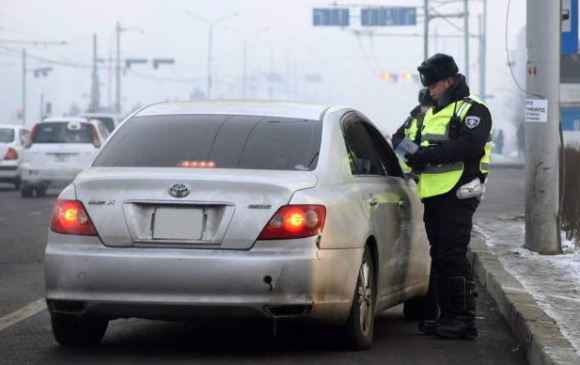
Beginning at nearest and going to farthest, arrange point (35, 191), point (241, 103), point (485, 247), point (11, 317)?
point (241, 103)
point (11, 317)
point (485, 247)
point (35, 191)

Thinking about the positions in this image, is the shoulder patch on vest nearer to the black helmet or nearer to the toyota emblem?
the black helmet

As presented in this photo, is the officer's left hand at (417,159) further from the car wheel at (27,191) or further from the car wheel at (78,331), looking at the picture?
the car wheel at (27,191)

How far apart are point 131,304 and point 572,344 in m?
2.35

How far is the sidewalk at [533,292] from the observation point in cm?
717

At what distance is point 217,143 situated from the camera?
750 centimetres

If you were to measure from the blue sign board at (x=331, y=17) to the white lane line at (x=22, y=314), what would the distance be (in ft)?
204

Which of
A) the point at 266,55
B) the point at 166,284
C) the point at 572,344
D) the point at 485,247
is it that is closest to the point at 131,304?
the point at 166,284

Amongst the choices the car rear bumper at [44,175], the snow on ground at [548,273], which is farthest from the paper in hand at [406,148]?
the car rear bumper at [44,175]

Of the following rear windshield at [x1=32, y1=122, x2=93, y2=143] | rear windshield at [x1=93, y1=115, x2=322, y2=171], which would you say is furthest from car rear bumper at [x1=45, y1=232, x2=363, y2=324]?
rear windshield at [x1=32, y1=122, x2=93, y2=143]

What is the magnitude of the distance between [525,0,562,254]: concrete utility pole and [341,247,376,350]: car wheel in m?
5.64

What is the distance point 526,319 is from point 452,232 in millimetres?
690

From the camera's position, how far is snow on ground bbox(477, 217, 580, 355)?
28.1 feet

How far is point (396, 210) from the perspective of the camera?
835 cm

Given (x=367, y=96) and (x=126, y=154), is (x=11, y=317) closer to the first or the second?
(x=126, y=154)
